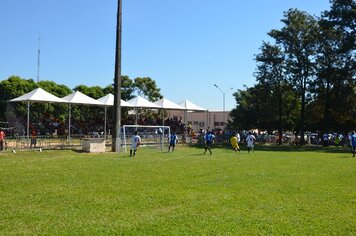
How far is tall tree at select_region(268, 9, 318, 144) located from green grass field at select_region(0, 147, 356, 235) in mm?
36273

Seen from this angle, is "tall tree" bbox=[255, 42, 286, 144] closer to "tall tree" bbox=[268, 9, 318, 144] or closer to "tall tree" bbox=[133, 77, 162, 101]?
"tall tree" bbox=[268, 9, 318, 144]

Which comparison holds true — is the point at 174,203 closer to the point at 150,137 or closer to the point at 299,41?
the point at 150,137

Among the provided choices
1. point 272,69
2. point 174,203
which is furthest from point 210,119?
point 174,203

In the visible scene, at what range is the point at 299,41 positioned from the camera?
51.4 metres

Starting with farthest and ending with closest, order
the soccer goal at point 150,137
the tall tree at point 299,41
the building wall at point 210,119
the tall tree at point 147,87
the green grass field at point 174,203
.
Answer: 1. the building wall at point 210,119
2. the tall tree at point 147,87
3. the tall tree at point 299,41
4. the soccer goal at point 150,137
5. the green grass field at point 174,203

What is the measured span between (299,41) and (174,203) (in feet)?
145

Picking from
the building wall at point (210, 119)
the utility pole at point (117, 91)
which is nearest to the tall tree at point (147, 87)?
the building wall at point (210, 119)

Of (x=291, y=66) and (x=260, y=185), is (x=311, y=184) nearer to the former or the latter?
(x=260, y=185)

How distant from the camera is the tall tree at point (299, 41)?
168ft

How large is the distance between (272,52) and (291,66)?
2721 millimetres

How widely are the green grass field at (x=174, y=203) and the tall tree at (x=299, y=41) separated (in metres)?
36.3

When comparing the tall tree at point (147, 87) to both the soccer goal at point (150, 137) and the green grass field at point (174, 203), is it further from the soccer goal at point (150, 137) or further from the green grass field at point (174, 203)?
the green grass field at point (174, 203)

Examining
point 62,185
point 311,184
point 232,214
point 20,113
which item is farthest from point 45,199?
point 20,113

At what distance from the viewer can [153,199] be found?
35.9 feet
